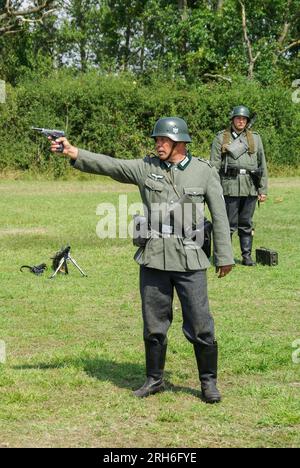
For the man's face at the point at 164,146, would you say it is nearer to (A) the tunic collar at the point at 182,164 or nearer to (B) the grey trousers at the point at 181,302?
(A) the tunic collar at the point at 182,164

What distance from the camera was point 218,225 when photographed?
7184mm

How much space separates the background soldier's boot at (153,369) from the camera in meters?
7.24

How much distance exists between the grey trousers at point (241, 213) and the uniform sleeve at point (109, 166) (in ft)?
22.4

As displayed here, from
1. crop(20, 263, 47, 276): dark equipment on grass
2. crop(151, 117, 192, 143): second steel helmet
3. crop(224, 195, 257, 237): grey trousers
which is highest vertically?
crop(151, 117, 192, 143): second steel helmet

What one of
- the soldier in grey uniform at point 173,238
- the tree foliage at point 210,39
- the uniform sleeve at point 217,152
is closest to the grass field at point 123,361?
the soldier in grey uniform at point 173,238

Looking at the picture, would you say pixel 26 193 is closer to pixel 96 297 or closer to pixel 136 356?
pixel 96 297

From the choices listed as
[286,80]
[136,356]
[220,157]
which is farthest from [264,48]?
[136,356]

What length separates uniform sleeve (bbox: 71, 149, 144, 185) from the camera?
23.2 ft

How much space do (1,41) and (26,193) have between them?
22.4 m

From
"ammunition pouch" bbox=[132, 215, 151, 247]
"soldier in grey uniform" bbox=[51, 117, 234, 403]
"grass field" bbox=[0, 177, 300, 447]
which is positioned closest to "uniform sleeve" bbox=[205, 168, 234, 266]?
"soldier in grey uniform" bbox=[51, 117, 234, 403]

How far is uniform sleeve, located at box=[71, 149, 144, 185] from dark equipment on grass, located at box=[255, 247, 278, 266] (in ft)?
22.6

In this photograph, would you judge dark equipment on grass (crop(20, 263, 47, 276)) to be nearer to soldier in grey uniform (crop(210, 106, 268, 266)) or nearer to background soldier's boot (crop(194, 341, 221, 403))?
soldier in grey uniform (crop(210, 106, 268, 266))

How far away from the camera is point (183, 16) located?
140ft

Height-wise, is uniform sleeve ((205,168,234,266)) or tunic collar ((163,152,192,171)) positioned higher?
tunic collar ((163,152,192,171))
